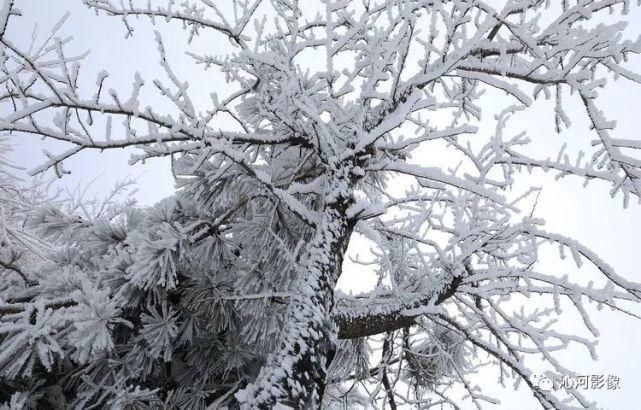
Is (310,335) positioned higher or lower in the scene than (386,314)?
lower

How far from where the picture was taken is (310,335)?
8.23 ft

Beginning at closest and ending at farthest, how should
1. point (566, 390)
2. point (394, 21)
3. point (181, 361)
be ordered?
point (566, 390) < point (394, 21) < point (181, 361)

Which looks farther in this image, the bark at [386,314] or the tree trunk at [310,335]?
the bark at [386,314]

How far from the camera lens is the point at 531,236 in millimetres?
2902

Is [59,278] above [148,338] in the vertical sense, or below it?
above

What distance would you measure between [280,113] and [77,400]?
2.51 meters

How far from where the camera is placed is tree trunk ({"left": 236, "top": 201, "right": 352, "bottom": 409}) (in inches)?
91.8

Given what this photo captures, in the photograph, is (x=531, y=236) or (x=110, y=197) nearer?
(x=531, y=236)

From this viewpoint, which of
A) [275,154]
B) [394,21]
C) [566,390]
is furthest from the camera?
[275,154]

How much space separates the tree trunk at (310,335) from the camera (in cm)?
233

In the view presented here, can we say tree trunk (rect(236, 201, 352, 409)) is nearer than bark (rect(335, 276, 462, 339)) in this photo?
Yes

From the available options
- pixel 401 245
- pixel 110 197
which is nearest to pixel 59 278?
pixel 401 245

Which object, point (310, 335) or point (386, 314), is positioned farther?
point (386, 314)

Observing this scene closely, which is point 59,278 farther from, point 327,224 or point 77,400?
point 327,224
